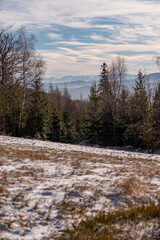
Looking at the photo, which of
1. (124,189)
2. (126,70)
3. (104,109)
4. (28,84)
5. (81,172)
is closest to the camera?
(124,189)

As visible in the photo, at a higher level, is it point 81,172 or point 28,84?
point 28,84

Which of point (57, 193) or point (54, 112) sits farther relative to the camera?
point (54, 112)

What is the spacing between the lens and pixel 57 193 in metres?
5.39

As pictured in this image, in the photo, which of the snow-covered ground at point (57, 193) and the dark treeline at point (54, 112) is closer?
the snow-covered ground at point (57, 193)

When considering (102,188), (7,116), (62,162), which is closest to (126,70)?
(7,116)

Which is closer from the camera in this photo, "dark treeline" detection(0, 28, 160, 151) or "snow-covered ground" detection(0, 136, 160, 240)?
"snow-covered ground" detection(0, 136, 160, 240)

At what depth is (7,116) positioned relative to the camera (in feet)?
109

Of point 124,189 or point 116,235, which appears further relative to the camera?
point 124,189

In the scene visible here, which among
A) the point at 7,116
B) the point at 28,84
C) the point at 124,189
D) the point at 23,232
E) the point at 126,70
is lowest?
the point at 23,232

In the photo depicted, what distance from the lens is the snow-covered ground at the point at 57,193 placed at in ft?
13.4

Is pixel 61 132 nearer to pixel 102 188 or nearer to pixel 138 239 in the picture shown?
pixel 102 188

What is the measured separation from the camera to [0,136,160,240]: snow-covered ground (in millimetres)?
4070

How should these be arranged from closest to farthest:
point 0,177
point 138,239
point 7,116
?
1. point 138,239
2. point 0,177
3. point 7,116

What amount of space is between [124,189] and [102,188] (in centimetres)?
60
